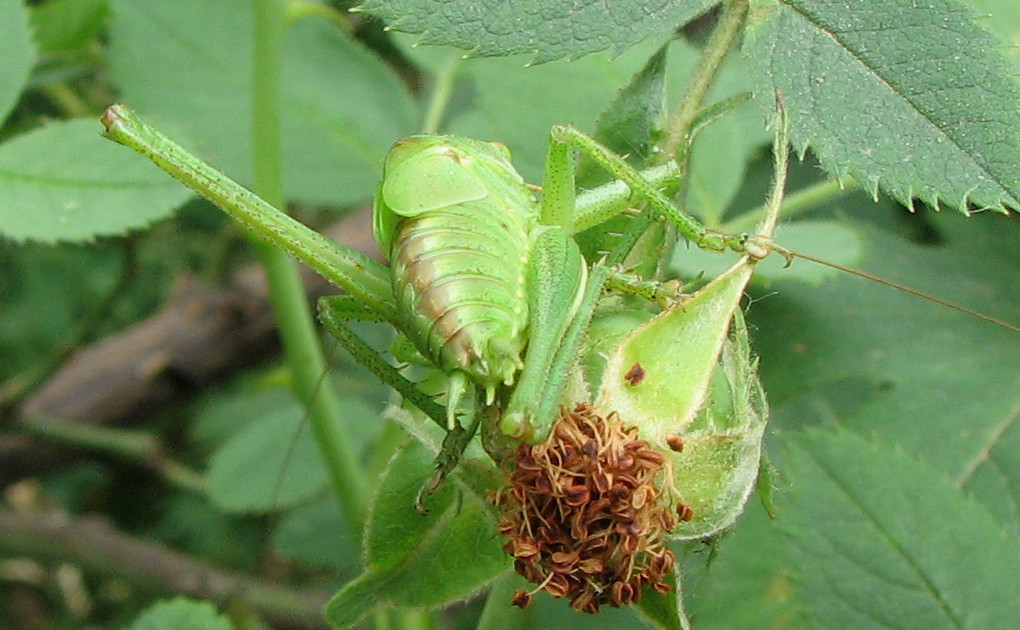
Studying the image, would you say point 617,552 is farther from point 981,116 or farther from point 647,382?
point 981,116

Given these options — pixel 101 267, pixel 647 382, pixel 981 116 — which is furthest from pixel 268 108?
pixel 101 267

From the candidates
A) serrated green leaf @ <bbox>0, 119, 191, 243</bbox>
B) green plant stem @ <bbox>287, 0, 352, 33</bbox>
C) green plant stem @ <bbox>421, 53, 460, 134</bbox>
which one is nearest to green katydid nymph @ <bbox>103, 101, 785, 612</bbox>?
serrated green leaf @ <bbox>0, 119, 191, 243</bbox>

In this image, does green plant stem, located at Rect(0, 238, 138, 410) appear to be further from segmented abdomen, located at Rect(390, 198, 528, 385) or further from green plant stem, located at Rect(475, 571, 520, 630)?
green plant stem, located at Rect(475, 571, 520, 630)

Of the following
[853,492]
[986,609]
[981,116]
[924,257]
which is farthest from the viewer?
[924,257]

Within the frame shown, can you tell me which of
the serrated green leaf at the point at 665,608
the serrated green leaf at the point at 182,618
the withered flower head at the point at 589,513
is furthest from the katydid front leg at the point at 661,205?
the serrated green leaf at the point at 182,618

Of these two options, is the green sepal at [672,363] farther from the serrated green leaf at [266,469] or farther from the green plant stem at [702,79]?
the serrated green leaf at [266,469]

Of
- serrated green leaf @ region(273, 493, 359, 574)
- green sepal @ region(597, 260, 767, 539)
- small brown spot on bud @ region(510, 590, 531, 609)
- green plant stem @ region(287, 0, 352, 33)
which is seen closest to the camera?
green sepal @ region(597, 260, 767, 539)
